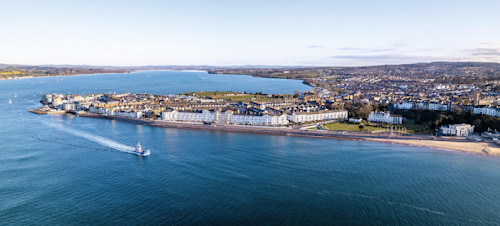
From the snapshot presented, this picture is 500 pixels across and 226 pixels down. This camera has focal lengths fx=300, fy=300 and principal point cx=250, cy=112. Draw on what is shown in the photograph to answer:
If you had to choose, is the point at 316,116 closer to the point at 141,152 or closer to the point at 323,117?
the point at 323,117

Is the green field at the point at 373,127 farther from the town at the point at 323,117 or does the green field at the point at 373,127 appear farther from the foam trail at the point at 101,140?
the foam trail at the point at 101,140

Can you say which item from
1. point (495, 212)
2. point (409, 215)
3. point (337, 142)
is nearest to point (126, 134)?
point (337, 142)

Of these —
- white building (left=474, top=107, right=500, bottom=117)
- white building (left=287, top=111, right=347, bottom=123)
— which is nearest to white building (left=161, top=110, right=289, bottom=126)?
white building (left=287, top=111, right=347, bottom=123)

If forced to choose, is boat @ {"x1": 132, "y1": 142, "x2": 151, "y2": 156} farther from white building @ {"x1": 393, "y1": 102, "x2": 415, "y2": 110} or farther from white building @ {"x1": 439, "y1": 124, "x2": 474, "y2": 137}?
white building @ {"x1": 393, "y1": 102, "x2": 415, "y2": 110}

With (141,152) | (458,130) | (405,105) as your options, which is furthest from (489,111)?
(141,152)

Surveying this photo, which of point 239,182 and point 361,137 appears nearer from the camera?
point 239,182

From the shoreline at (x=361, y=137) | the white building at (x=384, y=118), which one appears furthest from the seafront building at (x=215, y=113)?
the white building at (x=384, y=118)

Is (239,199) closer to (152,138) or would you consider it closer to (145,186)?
(145,186)
